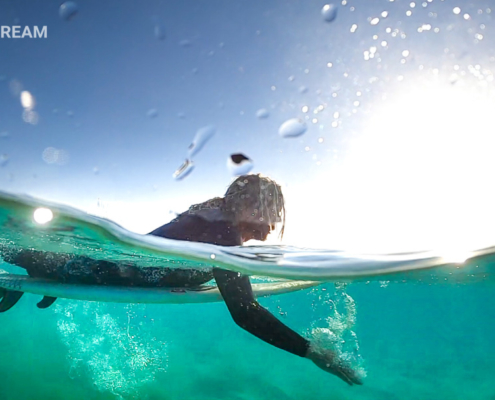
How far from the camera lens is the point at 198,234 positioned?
5.19 m

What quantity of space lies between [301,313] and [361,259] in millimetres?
33031

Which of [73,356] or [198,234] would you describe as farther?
[73,356]

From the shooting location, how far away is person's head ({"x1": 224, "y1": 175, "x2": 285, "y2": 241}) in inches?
163

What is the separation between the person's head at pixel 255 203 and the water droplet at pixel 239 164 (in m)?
0.16

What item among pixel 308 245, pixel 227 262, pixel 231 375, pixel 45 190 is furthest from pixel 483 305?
pixel 45 190

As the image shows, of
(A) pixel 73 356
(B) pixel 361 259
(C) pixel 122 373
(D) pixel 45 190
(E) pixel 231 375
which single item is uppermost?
(D) pixel 45 190

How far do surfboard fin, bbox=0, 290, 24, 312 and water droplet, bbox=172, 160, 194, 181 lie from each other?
17.0 ft

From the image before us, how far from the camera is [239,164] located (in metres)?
3.92

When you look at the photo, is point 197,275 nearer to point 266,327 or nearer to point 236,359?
point 266,327

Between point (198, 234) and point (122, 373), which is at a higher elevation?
point (198, 234)

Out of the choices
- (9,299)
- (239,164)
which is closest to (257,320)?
(239,164)

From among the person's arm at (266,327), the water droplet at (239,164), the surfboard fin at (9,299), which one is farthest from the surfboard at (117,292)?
the water droplet at (239,164)

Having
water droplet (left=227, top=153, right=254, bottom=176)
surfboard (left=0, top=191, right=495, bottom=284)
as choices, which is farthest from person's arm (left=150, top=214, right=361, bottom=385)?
surfboard (left=0, top=191, right=495, bottom=284)

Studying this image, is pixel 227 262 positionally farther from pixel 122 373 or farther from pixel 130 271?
pixel 122 373
